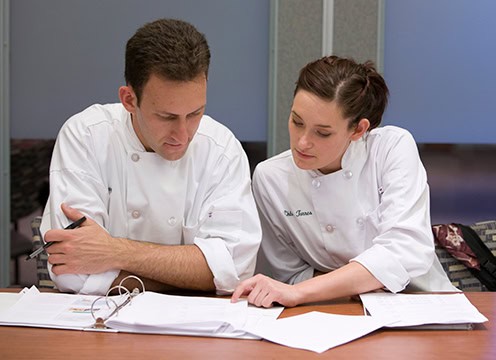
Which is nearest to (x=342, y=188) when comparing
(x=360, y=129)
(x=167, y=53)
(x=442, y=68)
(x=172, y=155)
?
(x=360, y=129)

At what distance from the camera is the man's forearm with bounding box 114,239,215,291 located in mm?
1836

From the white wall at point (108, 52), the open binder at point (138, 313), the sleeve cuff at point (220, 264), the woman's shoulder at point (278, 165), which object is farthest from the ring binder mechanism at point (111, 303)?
the white wall at point (108, 52)

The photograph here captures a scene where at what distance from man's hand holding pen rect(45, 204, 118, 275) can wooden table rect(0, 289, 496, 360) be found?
0.28 metres

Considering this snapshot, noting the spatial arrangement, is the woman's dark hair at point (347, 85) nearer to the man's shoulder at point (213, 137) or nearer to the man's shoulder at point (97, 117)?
the man's shoulder at point (213, 137)

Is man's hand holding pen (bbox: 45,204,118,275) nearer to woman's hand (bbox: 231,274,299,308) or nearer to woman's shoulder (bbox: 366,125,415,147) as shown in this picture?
woman's hand (bbox: 231,274,299,308)

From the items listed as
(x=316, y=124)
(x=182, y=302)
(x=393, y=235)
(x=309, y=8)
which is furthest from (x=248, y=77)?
(x=182, y=302)

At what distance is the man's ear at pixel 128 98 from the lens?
76.0 inches

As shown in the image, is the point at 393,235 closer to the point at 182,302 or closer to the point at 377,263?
the point at 377,263

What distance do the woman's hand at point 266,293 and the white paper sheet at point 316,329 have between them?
0.08 metres

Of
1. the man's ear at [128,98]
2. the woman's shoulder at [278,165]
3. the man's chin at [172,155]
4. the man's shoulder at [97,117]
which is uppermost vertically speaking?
the man's ear at [128,98]

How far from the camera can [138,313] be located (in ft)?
5.23

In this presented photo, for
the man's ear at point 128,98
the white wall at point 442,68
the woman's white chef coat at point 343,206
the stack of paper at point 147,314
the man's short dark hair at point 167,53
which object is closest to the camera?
the stack of paper at point 147,314

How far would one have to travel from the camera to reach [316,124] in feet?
6.65

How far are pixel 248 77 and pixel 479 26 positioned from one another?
106cm
